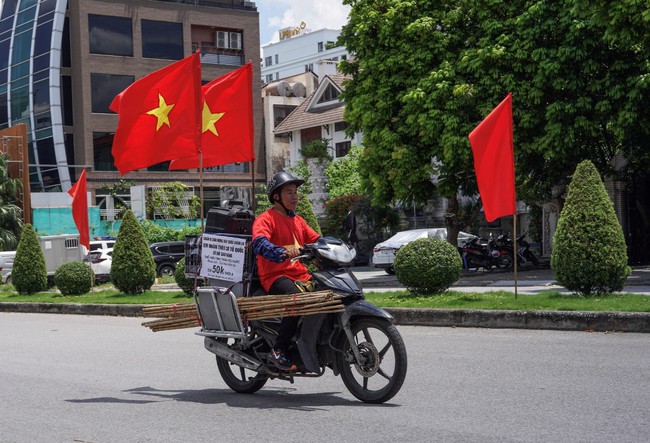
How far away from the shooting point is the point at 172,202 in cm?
5341

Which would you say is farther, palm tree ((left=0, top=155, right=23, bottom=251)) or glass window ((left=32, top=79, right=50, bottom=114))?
glass window ((left=32, top=79, right=50, bottom=114))

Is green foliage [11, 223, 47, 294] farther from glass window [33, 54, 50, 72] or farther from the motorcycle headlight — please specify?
glass window [33, 54, 50, 72]

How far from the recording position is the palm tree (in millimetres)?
43938

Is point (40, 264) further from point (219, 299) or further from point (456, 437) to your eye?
point (456, 437)

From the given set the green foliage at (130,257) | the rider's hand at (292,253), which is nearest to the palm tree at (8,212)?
the green foliage at (130,257)

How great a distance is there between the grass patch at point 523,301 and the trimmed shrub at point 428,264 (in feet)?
0.84

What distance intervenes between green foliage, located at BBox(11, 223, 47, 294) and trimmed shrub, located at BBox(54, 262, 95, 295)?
5.62ft

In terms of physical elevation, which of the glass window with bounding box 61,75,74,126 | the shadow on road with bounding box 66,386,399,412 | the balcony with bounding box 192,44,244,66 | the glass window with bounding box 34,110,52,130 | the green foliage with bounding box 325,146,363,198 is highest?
the balcony with bounding box 192,44,244,66

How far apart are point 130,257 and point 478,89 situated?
11.5 metres

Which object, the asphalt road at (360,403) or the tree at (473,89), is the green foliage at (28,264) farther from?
the asphalt road at (360,403)

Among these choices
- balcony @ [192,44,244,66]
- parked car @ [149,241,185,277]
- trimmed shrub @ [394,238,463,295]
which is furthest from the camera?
balcony @ [192,44,244,66]

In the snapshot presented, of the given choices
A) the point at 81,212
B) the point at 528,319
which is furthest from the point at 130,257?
the point at 528,319

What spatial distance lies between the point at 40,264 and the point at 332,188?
23.9 m

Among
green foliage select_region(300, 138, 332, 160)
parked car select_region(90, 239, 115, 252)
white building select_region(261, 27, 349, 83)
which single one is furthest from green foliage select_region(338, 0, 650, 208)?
white building select_region(261, 27, 349, 83)
